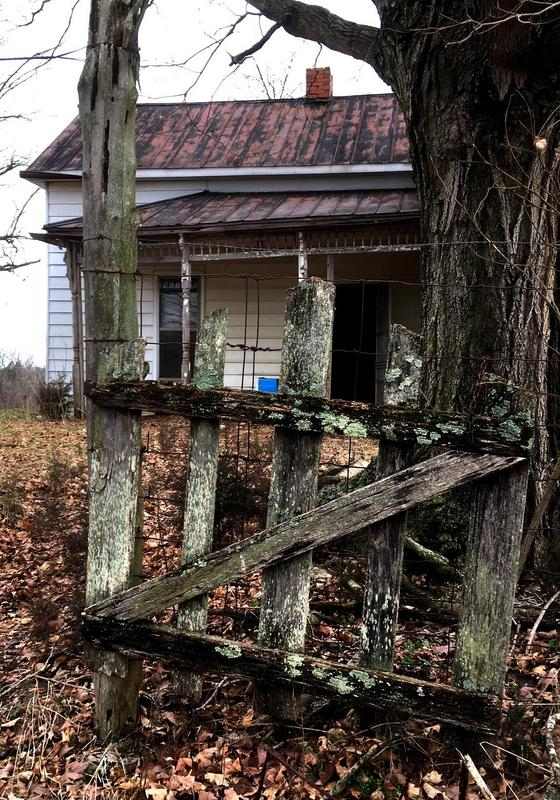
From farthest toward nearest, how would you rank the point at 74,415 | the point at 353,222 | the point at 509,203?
the point at 74,415, the point at 353,222, the point at 509,203

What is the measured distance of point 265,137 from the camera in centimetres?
1432

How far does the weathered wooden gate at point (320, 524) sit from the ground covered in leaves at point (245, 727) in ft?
0.74

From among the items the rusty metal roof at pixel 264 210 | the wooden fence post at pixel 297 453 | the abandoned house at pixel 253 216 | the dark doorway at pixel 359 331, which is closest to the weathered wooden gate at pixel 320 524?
the wooden fence post at pixel 297 453

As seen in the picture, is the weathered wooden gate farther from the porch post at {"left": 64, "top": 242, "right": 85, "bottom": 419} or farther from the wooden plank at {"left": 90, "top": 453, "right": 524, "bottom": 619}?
the porch post at {"left": 64, "top": 242, "right": 85, "bottom": 419}

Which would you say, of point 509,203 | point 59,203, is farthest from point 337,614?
point 59,203

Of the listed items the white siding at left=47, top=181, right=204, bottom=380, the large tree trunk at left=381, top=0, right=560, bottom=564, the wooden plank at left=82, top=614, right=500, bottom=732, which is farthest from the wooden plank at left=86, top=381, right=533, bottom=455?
the white siding at left=47, top=181, right=204, bottom=380

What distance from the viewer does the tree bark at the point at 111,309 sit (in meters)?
2.81

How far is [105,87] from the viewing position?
2.96 meters

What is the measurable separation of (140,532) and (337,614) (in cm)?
131

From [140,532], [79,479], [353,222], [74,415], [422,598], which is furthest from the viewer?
[74,415]

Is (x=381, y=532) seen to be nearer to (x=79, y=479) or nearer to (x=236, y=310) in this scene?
(x=79, y=479)

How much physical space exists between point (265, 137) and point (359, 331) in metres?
4.80

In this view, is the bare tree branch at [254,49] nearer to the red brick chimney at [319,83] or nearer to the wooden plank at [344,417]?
the wooden plank at [344,417]

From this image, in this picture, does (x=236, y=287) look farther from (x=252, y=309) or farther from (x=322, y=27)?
(x=322, y=27)
